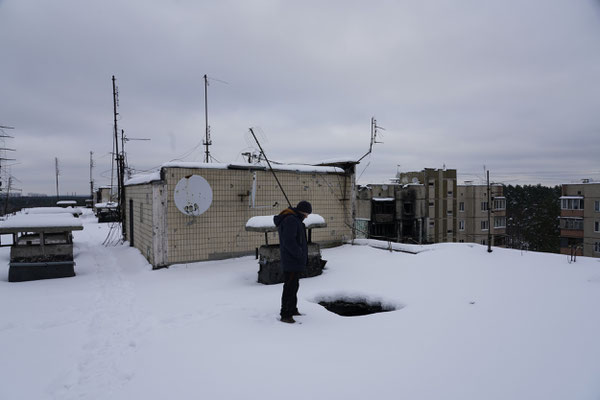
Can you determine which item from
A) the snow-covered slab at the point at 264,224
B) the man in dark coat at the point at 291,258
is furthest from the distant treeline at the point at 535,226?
the man in dark coat at the point at 291,258

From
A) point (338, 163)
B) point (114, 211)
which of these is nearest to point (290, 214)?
point (338, 163)

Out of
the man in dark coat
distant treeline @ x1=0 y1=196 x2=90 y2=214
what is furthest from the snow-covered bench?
distant treeline @ x1=0 y1=196 x2=90 y2=214

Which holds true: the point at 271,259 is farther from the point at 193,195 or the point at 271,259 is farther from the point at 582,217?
the point at 582,217

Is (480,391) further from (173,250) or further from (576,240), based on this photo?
(576,240)

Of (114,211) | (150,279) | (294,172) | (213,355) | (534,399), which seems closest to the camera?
(534,399)

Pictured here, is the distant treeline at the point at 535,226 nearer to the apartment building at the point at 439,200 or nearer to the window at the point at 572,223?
the window at the point at 572,223

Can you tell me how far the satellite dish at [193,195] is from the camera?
30.7 ft

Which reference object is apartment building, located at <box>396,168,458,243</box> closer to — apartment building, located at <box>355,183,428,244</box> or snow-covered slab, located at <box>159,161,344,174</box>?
apartment building, located at <box>355,183,428,244</box>

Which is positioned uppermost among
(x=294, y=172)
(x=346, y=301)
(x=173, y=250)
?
(x=294, y=172)

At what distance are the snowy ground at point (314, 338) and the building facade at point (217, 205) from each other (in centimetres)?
175

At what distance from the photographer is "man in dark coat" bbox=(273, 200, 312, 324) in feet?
16.7

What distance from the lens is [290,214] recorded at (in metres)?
5.42

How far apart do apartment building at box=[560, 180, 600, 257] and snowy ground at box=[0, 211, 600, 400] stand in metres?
35.1

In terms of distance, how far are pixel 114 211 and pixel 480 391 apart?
95.1 feet
